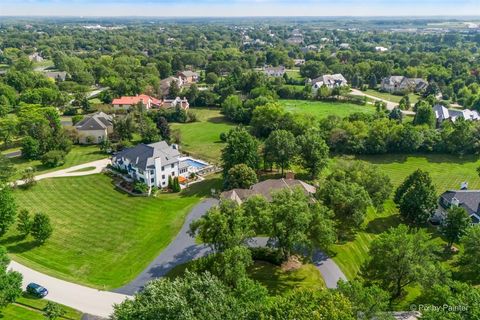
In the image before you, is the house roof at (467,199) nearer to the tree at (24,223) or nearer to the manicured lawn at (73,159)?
the tree at (24,223)

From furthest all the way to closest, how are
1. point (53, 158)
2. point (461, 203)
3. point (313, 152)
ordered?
point (53, 158)
point (313, 152)
point (461, 203)

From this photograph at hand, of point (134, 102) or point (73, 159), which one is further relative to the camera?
point (134, 102)

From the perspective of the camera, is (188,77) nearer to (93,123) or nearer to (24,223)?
(93,123)

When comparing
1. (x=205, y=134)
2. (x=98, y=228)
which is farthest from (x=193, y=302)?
(x=205, y=134)

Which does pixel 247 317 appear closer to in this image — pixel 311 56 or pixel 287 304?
pixel 287 304

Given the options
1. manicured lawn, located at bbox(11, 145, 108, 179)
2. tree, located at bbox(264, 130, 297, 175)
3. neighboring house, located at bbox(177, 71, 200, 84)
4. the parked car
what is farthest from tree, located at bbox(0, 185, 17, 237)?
neighboring house, located at bbox(177, 71, 200, 84)

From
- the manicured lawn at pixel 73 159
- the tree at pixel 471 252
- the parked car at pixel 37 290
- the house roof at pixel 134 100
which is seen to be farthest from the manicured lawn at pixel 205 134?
the tree at pixel 471 252

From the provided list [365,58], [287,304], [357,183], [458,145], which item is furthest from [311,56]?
[287,304]

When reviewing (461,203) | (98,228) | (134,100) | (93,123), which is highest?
(134,100)
